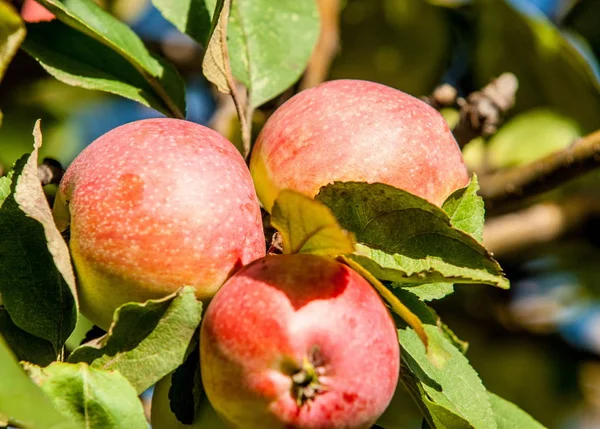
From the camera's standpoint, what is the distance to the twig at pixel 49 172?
42.6 inches

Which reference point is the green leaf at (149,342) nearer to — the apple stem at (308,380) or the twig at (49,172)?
the apple stem at (308,380)

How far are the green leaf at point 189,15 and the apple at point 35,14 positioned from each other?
16cm

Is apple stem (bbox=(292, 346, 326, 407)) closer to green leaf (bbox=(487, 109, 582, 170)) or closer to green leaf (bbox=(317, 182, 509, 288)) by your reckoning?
green leaf (bbox=(317, 182, 509, 288))

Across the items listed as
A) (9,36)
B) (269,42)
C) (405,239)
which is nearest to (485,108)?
(269,42)

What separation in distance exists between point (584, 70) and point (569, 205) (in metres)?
0.31

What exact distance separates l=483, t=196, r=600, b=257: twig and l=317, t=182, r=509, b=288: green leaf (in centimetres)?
97

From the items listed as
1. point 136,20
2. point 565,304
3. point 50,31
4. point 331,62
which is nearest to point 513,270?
point 565,304

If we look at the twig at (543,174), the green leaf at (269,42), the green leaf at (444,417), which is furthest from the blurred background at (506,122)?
the green leaf at (444,417)

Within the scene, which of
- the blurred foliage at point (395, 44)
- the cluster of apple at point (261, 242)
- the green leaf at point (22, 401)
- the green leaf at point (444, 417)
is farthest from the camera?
the blurred foliage at point (395, 44)

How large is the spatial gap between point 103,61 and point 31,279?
391 mm

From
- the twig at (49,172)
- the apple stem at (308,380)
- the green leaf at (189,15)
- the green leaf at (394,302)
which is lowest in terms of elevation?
the twig at (49,172)

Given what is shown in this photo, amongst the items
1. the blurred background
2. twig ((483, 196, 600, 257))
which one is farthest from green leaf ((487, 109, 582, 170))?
twig ((483, 196, 600, 257))

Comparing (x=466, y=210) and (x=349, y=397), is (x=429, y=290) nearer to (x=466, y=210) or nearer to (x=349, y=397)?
(x=466, y=210)

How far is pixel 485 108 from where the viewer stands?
1439 mm
